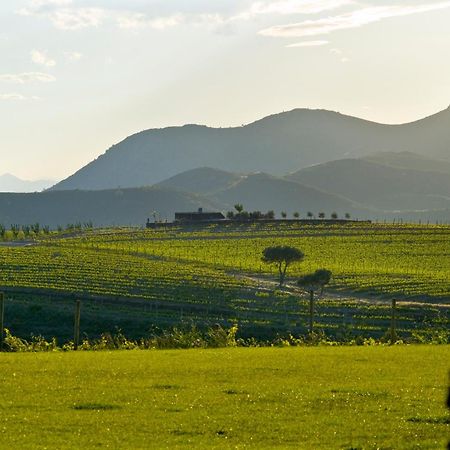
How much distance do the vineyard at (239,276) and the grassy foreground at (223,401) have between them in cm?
3085

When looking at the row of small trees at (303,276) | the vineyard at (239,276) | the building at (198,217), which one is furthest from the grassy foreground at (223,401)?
the building at (198,217)

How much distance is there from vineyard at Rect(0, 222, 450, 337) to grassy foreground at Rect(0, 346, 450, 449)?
30848mm

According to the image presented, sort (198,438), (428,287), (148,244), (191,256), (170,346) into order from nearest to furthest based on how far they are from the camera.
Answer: (198,438), (170,346), (428,287), (191,256), (148,244)

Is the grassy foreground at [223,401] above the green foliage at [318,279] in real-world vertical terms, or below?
above

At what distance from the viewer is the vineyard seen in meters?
66.6

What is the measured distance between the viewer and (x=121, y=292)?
78438 mm

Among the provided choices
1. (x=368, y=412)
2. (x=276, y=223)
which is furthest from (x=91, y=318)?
(x=276, y=223)

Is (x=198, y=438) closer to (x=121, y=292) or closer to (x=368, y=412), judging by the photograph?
(x=368, y=412)

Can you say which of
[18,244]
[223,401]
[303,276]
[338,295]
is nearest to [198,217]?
[18,244]

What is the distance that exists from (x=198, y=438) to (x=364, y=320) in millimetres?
50392

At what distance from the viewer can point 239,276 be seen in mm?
96438

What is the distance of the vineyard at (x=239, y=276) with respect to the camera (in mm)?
66562

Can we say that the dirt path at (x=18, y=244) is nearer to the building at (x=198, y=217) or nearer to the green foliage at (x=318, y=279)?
the building at (x=198, y=217)

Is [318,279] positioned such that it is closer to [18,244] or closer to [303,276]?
[303,276]
